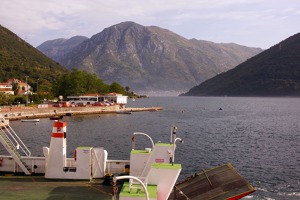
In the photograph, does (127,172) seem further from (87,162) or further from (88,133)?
(88,133)

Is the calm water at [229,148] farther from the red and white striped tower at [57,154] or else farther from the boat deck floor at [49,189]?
the red and white striped tower at [57,154]

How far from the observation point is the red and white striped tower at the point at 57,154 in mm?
22641

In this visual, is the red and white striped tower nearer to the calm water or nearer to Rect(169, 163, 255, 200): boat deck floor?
Rect(169, 163, 255, 200): boat deck floor

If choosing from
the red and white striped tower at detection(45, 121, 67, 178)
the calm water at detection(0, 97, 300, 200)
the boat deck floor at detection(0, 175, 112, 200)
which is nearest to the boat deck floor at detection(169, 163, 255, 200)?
the boat deck floor at detection(0, 175, 112, 200)

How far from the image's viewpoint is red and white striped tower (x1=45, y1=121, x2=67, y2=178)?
22641 millimetres

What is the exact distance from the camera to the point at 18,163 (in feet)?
78.0

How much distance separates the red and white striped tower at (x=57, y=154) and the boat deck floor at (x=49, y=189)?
2.01ft

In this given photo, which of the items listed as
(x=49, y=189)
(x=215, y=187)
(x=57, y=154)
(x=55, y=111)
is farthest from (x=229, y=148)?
(x=55, y=111)

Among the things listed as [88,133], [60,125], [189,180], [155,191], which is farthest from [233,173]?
[88,133]

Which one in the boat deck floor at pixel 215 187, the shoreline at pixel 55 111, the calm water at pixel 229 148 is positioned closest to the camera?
the boat deck floor at pixel 215 187

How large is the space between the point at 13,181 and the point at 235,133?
7905cm

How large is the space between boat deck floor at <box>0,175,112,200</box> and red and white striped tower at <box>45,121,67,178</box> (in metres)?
0.61

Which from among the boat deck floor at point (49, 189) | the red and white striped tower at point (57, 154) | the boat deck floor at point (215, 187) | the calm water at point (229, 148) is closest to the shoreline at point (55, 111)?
the calm water at point (229, 148)

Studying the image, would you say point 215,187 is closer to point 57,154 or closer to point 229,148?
point 57,154
